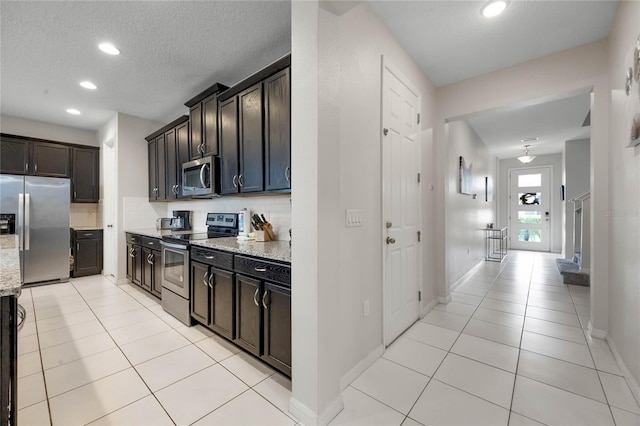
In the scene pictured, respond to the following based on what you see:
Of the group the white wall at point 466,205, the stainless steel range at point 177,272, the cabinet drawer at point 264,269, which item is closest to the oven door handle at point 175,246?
the stainless steel range at point 177,272

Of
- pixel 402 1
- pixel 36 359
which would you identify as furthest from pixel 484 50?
pixel 36 359

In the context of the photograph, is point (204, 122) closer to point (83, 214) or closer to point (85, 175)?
point (85, 175)

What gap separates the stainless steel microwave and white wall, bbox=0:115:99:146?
10.3ft

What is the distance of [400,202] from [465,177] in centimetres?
254

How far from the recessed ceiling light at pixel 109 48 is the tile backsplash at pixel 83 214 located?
3681mm

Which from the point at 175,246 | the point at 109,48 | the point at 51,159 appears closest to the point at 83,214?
the point at 51,159

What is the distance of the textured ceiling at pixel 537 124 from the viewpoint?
384 centimetres

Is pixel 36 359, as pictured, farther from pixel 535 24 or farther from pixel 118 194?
pixel 535 24

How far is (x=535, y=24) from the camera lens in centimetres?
214

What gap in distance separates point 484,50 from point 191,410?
3.74 metres

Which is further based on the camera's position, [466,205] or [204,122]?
[466,205]

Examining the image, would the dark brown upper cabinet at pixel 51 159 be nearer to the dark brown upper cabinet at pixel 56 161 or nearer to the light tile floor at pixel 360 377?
the dark brown upper cabinet at pixel 56 161

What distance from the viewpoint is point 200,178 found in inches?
123

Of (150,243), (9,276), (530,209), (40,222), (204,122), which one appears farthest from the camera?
(530,209)
